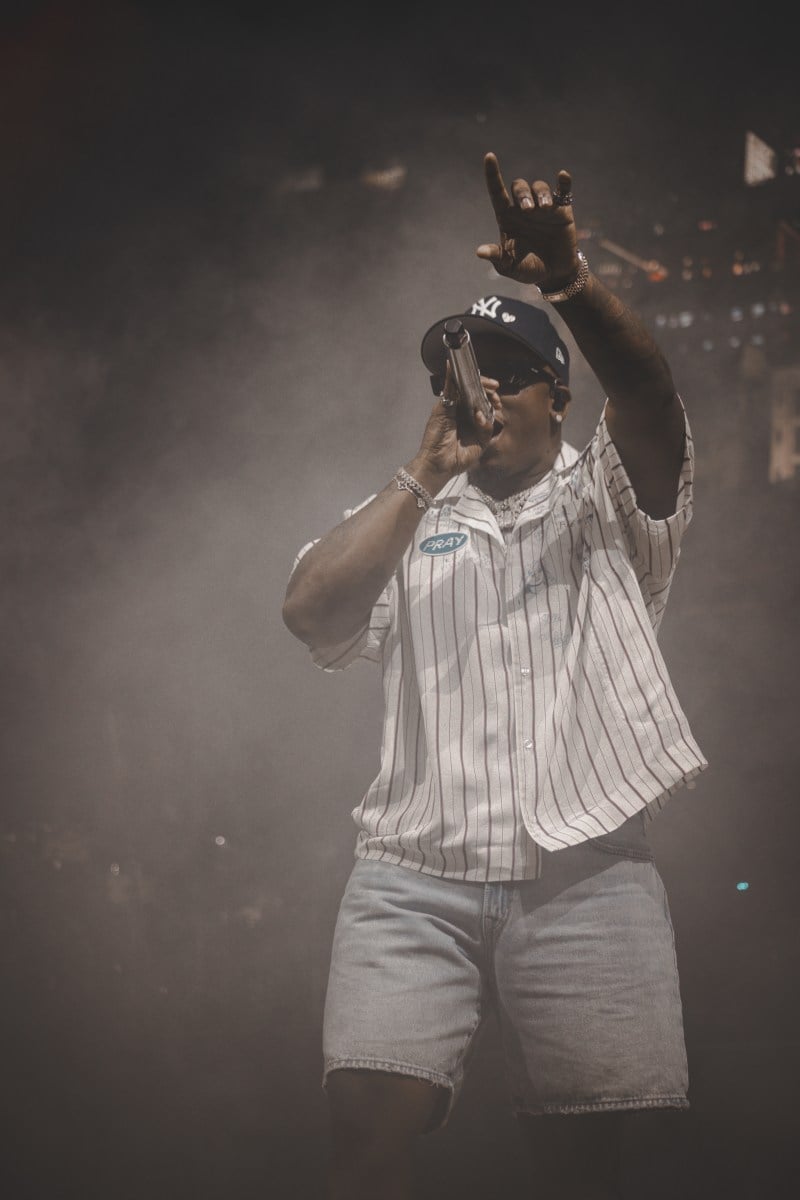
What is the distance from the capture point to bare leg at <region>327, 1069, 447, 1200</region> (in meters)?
1.33

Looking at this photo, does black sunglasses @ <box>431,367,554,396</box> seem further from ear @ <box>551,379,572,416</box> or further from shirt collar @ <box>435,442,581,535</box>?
shirt collar @ <box>435,442,581,535</box>

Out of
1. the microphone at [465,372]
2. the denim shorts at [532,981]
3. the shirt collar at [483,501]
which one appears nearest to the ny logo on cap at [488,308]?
the microphone at [465,372]

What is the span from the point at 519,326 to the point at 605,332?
0.36 metres

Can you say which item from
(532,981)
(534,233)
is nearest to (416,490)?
(534,233)

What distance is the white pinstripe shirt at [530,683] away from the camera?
145 centimetres

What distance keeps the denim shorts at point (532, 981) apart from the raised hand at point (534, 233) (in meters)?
0.84

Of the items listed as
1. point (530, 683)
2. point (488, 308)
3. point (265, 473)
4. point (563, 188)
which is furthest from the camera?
point (265, 473)

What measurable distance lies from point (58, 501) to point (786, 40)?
2.60m

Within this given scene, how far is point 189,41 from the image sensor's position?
9.81 ft

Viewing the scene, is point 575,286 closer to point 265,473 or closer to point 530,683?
point 530,683

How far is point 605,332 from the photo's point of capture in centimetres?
141

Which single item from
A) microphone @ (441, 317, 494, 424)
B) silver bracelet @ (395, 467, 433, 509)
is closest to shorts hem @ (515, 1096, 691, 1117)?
silver bracelet @ (395, 467, 433, 509)

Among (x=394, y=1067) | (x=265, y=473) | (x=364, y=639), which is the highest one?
(x=265, y=473)

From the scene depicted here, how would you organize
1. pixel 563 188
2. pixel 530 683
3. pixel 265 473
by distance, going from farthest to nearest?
pixel 265 473 < pixel 530 683 < pixel 563 188
